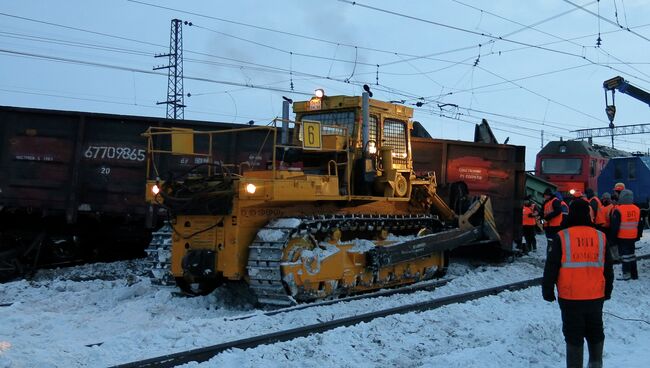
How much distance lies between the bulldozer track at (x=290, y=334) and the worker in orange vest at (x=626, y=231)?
3.59 m

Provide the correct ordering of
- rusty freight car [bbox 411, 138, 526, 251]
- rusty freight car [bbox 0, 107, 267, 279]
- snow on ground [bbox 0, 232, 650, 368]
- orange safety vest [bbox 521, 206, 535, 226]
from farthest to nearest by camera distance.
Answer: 1. orange safety vest [bbox 521, 206, 535, 226]
2. rusty freight car [bbox 411, 138, 526, 251]
3. rusty freight car [bbox 0, 107, 267, 279]
4. snow on ground [bbox 0, 232, 650, 368]

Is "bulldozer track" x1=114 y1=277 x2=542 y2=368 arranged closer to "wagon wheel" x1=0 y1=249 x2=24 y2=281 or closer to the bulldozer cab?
the bulldozer cab

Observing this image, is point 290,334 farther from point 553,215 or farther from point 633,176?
point 633,176

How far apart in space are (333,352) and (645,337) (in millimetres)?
3777

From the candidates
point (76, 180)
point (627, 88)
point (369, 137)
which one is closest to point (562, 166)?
point (627, 88)

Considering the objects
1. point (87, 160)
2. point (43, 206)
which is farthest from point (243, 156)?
point (43, 206)

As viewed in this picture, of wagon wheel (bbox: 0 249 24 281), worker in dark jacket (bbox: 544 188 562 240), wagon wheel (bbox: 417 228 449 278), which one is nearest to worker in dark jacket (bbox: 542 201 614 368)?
wagon wheel (bbox: 417 228 449 278)

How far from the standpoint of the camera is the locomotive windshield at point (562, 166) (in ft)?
81.7

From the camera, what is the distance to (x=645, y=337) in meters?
6.86

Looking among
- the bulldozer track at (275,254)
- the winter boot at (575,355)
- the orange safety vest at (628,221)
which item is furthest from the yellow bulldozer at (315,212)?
the winter boot at (575,355)

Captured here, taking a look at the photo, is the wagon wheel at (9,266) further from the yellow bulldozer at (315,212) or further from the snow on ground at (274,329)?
the yellow bulldozer at (315,212)

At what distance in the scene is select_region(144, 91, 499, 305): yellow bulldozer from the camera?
311 inches

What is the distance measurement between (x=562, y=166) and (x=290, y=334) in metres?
21.8

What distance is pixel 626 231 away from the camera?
11.4m
